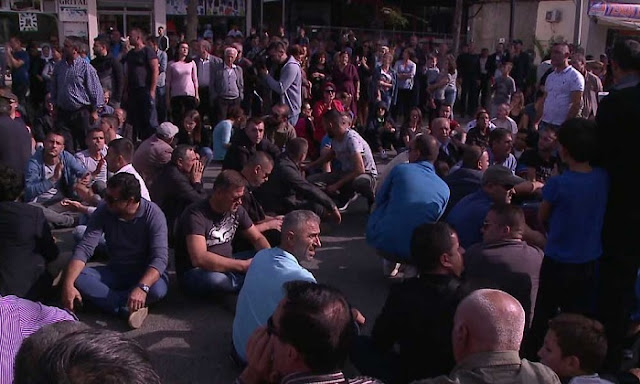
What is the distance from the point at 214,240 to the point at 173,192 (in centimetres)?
112

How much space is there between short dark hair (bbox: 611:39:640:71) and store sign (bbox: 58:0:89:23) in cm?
1791

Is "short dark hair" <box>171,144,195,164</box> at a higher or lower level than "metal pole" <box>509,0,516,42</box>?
lower

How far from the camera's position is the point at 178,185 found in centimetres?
608

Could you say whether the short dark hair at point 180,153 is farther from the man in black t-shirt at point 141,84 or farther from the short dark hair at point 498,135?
the man in black t-shirt at point 141,84

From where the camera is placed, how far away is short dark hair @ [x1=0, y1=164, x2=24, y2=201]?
4777mm

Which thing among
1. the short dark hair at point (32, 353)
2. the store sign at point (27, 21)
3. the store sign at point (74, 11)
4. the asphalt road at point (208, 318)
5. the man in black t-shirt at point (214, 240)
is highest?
the store sign at point (74, 11)

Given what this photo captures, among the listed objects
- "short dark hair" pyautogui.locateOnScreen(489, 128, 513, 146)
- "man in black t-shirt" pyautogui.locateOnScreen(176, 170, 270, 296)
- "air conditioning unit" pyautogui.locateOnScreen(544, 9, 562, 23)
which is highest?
"air conditioning unit" pyautogui.locateOnScreen(544, 9, 562, 23)

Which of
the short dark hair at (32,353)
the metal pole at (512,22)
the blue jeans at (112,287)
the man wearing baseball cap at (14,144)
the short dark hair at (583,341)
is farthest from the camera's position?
the metal pole at (512,22)

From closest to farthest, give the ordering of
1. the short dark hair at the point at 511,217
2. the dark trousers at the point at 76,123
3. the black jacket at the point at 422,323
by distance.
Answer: the black jacket at the point at 422,323 < the short dark hair at the point at 511,217 < the dark trousers at the point at 76,123

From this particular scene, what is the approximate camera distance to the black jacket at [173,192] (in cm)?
608

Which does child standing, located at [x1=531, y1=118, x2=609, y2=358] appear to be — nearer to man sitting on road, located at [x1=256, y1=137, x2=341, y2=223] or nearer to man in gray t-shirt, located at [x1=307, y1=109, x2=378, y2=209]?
man sitting on road, located at [x1=256, y1=137, x2=341, y2=223]

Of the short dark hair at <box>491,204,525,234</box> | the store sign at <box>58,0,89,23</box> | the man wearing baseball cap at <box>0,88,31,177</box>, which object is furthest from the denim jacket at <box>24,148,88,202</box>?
the store sign at <box>58,0,89,23</box>

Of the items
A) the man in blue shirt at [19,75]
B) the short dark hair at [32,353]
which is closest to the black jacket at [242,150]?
the short dark hair at [32,353]

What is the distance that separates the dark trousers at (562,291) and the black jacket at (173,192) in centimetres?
305
